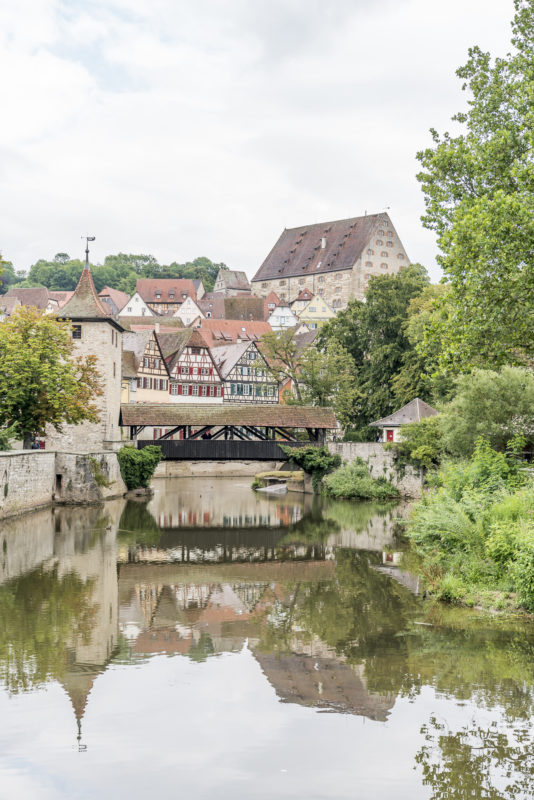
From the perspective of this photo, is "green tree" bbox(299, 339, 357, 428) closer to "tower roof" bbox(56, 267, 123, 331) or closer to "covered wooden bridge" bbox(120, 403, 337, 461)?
"covered wooden bridge" bbox(120, 403, 337, 461)

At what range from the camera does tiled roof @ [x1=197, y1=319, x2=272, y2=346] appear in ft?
277

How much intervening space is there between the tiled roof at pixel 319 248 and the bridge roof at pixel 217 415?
58.4 metres

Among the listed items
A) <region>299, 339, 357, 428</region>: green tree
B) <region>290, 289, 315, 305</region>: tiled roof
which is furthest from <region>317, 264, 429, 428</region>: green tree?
<region>290, 289, 315, 305</region>: tiled roof

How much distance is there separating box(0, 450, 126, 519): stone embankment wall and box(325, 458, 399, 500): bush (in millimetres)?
9083

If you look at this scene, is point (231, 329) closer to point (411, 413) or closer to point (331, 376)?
point (331, 376)

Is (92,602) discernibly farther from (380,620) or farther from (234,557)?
(234,557)

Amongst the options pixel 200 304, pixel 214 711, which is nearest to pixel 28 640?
pixel 214 711

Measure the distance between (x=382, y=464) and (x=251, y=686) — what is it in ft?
97.1

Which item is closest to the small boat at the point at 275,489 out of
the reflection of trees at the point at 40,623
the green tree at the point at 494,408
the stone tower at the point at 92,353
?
the stone tower at the point at 92,353

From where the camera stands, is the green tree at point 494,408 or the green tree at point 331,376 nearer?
the green tree at point 494,408

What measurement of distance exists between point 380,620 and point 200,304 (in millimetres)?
94522

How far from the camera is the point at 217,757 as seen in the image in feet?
24.0

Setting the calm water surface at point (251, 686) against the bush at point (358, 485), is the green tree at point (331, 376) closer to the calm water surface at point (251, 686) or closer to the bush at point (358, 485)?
the bush at point (358, 485)

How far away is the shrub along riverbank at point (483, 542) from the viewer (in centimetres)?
1216
